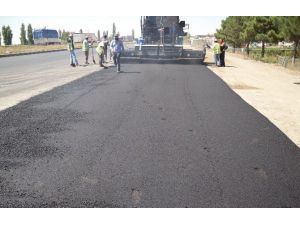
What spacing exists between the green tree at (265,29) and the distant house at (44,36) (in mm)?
56862

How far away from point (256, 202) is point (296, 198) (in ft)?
1.73

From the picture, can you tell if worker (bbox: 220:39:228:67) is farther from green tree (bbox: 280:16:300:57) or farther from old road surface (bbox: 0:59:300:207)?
old road surface (bbox: 0:59:300:207)

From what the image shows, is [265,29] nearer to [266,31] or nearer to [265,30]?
[265,30]

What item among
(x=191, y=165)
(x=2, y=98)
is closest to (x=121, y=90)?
(x=2, y=98)

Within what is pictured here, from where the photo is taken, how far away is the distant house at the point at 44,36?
74.2 metres

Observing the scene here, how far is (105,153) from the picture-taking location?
17.3 ft

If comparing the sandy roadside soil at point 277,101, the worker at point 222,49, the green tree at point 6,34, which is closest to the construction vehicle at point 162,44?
the worker at point 222,49

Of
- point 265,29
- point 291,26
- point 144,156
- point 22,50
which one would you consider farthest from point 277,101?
point 22,50

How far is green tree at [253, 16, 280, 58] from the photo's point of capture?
2984 centimetres

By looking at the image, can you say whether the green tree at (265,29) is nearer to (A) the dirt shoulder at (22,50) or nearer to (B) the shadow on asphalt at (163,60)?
(B) the shadow on asphalt at (163,60)

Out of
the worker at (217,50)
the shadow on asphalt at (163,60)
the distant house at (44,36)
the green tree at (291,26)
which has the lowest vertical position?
the shadow on asphalt at (163,60)

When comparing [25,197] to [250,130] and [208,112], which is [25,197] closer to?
[250,130]

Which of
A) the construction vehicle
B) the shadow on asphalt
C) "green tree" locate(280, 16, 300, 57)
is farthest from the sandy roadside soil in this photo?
the construction vehicle

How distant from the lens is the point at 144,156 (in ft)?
16.9
